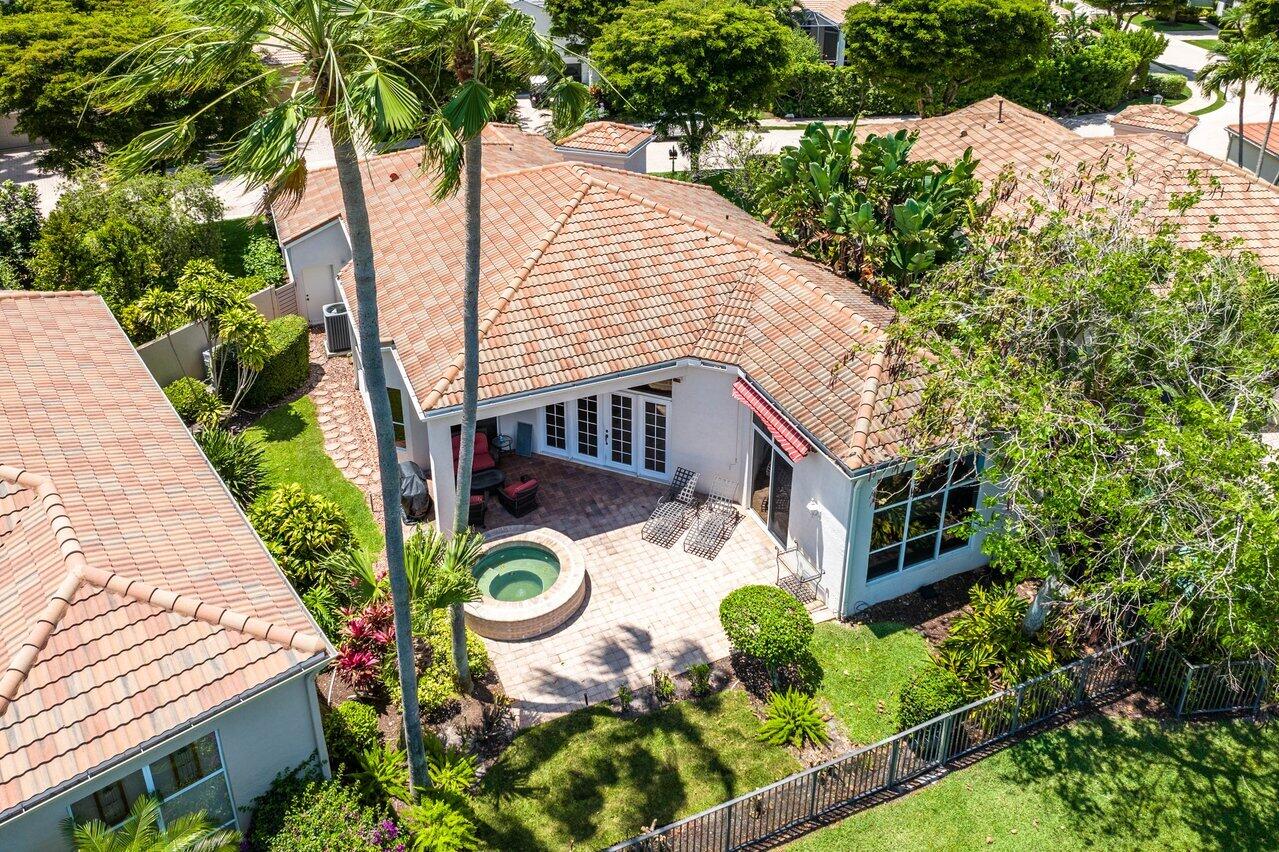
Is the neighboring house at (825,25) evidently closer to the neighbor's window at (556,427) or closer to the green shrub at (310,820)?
the neighbor's window at (556,427)

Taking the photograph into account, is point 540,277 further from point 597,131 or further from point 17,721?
point 17,721

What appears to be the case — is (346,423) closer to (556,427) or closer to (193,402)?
(193,402)

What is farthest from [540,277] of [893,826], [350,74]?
[893,826]

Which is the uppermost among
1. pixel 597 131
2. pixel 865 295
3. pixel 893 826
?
pixel 597 131

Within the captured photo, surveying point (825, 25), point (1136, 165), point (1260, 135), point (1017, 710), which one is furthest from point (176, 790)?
point (825, 25)

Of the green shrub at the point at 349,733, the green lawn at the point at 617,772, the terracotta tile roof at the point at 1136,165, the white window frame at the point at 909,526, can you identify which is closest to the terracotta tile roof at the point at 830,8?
the terracotta tile roof at the point at 1136,165

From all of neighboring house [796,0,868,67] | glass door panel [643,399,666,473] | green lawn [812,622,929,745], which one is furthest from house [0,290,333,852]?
neighboring house [796,0,868,67]
